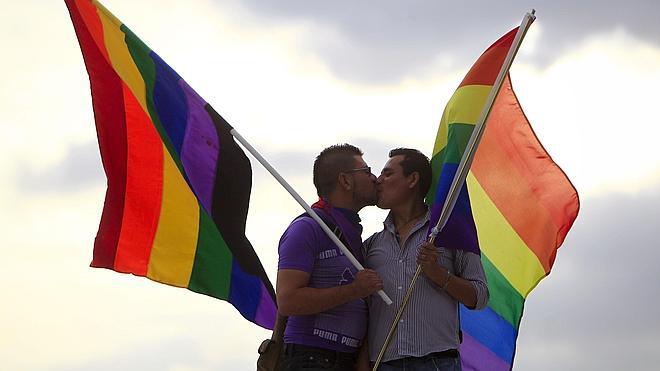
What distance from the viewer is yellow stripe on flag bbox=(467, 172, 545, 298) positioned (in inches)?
343

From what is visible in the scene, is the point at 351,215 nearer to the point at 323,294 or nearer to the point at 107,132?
the point at 323,294

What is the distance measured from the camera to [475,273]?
788cm

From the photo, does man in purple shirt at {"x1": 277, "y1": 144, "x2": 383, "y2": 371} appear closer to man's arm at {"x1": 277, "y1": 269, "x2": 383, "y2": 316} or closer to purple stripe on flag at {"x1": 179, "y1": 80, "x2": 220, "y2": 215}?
man's arm at {"x1": 277, "y1": 269, "x2": 383, "y2": 316}

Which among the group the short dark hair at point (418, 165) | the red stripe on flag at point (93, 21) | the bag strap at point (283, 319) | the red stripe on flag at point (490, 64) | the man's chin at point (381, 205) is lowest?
the bag strap at point (283, 319)

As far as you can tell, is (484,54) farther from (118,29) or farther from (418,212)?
(118,29)

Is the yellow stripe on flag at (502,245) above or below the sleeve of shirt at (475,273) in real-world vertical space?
above

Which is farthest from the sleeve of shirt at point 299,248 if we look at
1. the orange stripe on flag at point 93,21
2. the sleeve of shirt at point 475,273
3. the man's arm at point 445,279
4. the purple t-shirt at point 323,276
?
the orange stripe on flag at point 93,21

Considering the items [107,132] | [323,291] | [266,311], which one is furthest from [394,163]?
[107,132]

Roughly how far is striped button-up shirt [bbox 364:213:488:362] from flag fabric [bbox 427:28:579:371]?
0.49 metres

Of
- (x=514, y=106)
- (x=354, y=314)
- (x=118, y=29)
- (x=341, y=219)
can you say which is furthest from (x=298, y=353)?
(x=118, y=29)

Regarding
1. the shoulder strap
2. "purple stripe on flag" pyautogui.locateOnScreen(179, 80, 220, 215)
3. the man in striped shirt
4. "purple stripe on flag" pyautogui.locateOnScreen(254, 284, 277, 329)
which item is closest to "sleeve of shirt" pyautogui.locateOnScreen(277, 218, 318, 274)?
the shoulder strap

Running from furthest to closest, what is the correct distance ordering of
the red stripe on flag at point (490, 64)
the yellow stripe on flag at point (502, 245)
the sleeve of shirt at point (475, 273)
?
the yellow stripe on flag at point (502, 245)
the red stripe on flag at point (490, 64)
the sleeve of shirt at point (475, 273)

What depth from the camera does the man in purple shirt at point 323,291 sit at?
24.9 feet

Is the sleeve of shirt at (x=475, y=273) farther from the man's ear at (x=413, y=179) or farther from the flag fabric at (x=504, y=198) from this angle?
the man's ear at (x=413, y=179)
